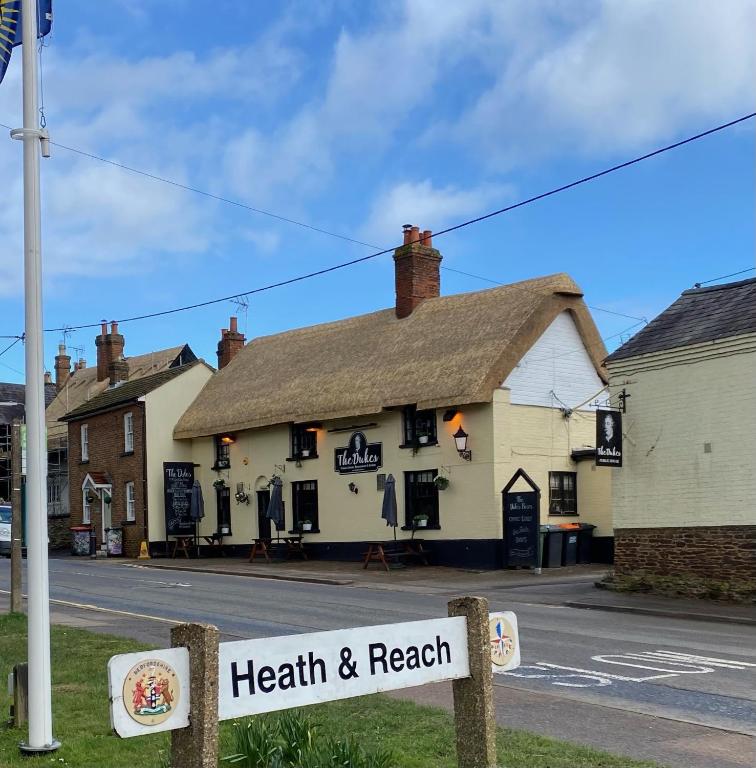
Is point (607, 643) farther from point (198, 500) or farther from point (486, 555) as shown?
point (198, 500)

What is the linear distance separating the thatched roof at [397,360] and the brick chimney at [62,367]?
2880 centimetres

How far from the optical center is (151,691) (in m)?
4.66

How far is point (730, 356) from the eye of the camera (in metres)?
19.6

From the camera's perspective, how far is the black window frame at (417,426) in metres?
29.9

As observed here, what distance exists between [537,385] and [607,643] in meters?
16.4

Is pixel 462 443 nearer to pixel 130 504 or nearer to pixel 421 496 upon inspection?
pixel 421 496

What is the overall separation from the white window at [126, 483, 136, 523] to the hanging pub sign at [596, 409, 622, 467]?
22.7 metres

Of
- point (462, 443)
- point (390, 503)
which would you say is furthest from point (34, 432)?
point (390, 503)

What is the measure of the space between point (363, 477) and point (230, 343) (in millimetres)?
12925

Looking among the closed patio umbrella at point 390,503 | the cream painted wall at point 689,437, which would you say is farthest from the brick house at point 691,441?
the closed patio umbrella at point 390,503

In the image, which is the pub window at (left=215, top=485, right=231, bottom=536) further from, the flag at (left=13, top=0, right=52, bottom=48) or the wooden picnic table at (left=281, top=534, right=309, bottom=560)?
the flag at (left=13, top=0, right=52, bottom=48)

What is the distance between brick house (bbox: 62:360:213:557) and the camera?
1512 inches

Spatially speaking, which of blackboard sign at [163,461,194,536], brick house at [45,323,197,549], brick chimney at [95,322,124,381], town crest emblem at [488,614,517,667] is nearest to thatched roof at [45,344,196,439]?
brick house at [45,323,197,549]

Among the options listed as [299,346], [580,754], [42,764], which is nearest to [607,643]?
[580,754]
